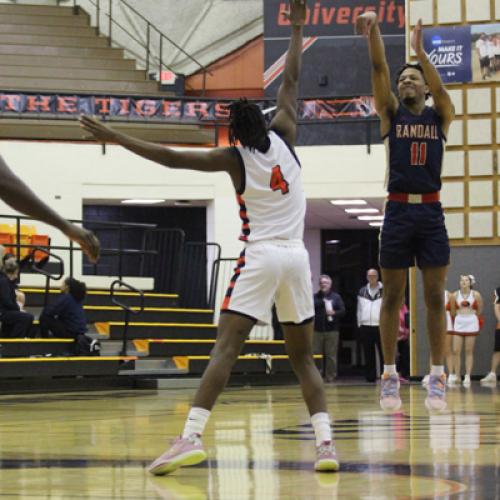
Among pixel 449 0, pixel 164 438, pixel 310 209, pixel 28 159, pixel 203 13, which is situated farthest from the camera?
pixel 203 13

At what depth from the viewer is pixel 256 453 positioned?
5773 mm

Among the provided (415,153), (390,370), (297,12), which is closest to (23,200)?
(297,12)

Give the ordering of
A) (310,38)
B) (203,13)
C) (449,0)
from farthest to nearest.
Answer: (203,13)
(310,38)
(449,0)

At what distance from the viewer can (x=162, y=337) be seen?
672 inches

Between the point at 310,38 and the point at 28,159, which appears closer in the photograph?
the point at 28,159

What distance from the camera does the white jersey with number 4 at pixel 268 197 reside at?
527 centimetres

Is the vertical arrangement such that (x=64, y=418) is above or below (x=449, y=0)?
below

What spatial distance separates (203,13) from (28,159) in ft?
25.4

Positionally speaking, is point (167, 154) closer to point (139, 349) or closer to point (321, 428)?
point (321, 428)

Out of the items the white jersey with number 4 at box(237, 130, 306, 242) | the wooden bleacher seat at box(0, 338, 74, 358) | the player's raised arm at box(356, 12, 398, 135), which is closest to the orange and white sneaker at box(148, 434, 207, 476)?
the white jersey with number 4 at box(237, 130, 306, 242)

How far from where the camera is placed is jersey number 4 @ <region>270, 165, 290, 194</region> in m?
5.28

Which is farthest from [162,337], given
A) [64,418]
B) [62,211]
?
[64,418]

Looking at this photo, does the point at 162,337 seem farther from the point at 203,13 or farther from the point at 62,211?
the point at 203,13

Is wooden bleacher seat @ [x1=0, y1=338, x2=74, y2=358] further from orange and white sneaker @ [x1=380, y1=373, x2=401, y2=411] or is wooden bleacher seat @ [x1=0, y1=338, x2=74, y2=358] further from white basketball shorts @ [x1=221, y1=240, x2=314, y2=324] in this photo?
white basketball shorts @ [x1=221, y1=240, x2=314, y2=324]
